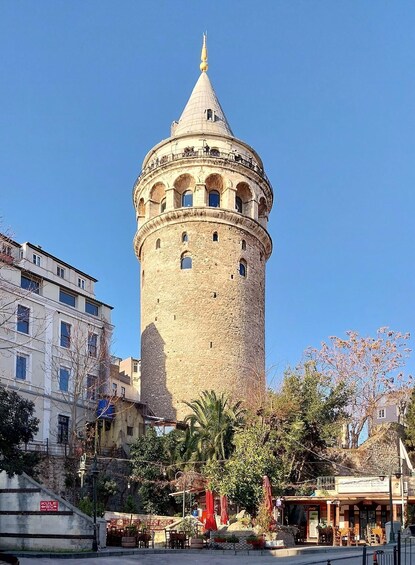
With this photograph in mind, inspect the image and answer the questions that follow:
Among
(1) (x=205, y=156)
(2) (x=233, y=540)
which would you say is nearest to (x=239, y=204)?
(1) (x=205, y=156)

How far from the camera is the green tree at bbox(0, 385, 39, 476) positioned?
2044 cm

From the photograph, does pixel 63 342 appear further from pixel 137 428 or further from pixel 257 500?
→ pixel 257 500

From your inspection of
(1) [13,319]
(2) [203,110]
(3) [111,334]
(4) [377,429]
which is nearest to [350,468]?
(4) [377,429]

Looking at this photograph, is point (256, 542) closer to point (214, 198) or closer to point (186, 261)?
point (186, 261)

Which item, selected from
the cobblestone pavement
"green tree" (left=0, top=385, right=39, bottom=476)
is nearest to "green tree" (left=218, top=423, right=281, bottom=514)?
the cobblestone pavement

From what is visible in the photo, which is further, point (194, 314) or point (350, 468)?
point (194, 314)

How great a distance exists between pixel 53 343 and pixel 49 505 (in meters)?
16.0

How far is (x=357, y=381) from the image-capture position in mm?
41062

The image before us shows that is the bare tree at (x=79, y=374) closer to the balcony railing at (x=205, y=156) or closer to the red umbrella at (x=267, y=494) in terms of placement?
the red umbrella at (x=267, y=494)

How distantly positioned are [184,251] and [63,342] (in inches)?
422

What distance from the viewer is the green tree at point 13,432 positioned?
20.4 m

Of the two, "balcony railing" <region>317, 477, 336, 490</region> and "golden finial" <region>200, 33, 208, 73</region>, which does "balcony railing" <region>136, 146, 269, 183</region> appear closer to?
"golden finial" <region>200, 33, 208, 73</region>

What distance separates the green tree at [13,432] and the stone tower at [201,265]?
65.5 ft

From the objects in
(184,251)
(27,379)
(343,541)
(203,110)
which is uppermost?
(203,110)
